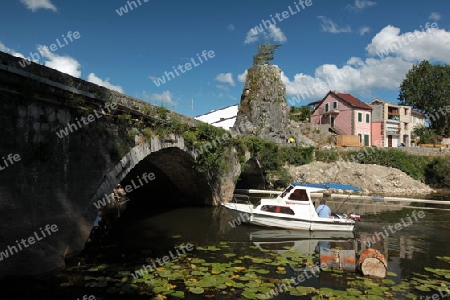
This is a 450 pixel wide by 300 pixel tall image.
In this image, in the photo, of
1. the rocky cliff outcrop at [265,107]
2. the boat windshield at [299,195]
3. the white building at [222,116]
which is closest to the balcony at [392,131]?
the rocky cliff outcrop at [265,107]

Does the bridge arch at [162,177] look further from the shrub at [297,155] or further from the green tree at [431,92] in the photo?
the green tree at [431,92]

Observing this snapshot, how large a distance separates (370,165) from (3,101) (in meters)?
37.2

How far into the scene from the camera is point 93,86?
10.2 metres

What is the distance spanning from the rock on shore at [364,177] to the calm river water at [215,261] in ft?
53.3

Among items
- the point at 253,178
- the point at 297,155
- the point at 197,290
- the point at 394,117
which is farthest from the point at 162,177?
the point at 394,117

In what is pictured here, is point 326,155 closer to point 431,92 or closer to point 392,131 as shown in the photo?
point 392,131

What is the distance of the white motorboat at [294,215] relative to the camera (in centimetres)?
1522

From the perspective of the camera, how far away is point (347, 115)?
4975 cm

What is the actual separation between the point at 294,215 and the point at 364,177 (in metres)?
22.7

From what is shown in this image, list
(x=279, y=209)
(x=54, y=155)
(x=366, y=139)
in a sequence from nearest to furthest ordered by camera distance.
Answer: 1. (x=54, y=155)
2. (x=279, y=209)
3. (x=366, y=139)

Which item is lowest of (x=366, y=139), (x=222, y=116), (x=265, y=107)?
(x=366, y=139)

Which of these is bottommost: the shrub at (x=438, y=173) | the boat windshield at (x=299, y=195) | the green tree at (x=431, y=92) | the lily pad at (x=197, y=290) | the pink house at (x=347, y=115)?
the lily pad at (x=197, y=290)

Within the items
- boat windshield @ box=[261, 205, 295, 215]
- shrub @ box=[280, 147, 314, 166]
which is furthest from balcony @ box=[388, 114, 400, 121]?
boat windshield @ box=[261, 205, 295, 215]

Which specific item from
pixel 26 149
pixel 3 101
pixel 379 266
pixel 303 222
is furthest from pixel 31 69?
pixel 303 222
